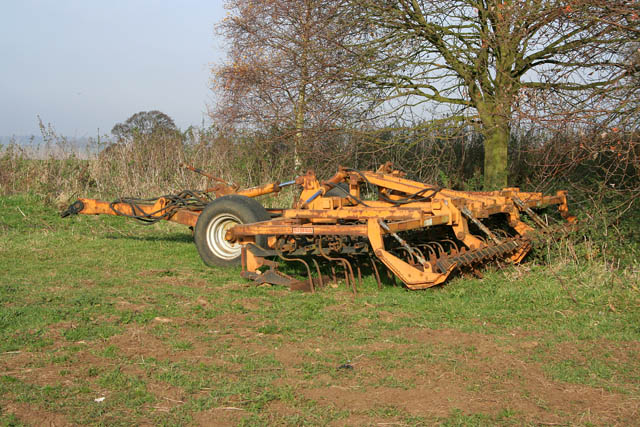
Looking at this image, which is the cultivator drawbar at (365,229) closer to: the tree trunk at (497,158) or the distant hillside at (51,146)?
the tree trunk at (497,158)

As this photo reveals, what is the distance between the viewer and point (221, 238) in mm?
8438

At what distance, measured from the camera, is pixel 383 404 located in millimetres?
3854

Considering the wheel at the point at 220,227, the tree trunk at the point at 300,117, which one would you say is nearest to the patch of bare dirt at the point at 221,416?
the wheel at the point at 220,227

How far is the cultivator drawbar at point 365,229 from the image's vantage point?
21.8ft

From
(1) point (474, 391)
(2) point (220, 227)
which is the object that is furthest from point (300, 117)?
(1) point (474, 391)

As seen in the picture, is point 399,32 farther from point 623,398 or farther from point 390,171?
point 623,398

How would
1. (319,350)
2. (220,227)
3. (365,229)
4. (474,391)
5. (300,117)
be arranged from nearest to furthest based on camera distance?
(474,391)
(319,350)
(365,229)
(220,227)
(300,117)

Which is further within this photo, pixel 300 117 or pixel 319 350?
pixel 300 117

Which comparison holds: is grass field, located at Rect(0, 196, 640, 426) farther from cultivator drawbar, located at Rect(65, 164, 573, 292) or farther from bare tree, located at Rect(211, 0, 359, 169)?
bare tree, located at Rect(211, 0, 359, 169)

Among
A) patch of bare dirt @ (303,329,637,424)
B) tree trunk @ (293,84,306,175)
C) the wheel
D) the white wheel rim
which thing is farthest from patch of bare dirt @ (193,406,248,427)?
tree trunk @ (293,84,306,175)

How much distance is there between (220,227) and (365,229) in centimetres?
256

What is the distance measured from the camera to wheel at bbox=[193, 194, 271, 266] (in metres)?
8.12

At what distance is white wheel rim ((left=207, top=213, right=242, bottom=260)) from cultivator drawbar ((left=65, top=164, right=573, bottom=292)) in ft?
0.04

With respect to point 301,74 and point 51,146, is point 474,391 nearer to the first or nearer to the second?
point 301,74
